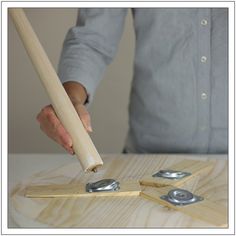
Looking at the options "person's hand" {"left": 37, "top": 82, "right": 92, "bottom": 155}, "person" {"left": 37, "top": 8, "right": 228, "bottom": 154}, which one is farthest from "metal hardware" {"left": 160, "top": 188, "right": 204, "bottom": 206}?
"person" {"left": 37, "top": 8, "right": 228, "bottom": 154}

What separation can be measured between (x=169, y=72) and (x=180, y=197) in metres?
0.29

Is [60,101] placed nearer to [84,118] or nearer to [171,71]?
[84,118]

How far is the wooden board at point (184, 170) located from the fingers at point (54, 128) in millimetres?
106

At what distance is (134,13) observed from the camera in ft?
2.76

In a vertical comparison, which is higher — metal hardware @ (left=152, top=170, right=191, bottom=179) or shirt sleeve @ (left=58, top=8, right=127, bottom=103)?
shirt sleeve @ (left=58, top=8, right=127, bottom=103)

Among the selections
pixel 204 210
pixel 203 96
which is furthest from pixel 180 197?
pixel 203 96

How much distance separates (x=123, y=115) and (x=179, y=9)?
0.74 m

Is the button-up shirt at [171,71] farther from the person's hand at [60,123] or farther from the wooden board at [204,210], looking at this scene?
the wooden board at [204,210]

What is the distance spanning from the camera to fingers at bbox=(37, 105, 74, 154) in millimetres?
595

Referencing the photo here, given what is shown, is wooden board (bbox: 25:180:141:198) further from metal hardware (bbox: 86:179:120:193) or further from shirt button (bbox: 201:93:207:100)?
shirt button (bbox: 201:93:207:100)

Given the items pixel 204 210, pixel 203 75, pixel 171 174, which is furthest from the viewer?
pixel 203 75

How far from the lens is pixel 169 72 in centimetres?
81

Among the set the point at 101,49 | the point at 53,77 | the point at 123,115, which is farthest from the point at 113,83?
the point at 53,77

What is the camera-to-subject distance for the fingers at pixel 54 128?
595 mm
